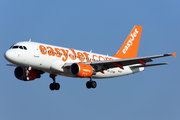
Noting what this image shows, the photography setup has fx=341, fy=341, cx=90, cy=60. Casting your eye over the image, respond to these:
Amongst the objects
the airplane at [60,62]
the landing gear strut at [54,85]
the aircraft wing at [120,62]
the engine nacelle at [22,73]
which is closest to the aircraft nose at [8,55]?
the airplane at [60,62]

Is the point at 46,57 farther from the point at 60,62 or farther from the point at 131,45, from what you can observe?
the point at 131,45

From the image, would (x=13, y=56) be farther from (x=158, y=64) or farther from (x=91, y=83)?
(x=158, y=64)

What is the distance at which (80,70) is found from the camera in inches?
1518

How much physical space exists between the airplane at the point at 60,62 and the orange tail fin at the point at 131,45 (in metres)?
4.17

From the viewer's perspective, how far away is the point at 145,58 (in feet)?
123

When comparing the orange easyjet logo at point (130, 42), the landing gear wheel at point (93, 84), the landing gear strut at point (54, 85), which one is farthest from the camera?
the orange easyjet logo at point (130, 42)

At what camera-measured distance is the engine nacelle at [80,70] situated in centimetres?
3865

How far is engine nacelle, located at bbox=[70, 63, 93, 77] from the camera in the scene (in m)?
38.7

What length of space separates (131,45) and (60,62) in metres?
15.8

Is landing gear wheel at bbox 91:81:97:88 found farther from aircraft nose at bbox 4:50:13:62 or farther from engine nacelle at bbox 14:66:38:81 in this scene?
aircraft nose at bbox 4:50:13:62

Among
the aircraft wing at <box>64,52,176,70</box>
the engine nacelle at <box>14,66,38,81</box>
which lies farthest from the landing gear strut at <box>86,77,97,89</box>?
the engine nacelle at <box>14,66,38,81</box>

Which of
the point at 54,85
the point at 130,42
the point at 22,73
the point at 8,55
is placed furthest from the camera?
the point at 130,42

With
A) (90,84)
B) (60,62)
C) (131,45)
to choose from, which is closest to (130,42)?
(131,45)

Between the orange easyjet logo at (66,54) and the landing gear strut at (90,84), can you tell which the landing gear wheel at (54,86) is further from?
the orange easyjet logo at (66,54)
